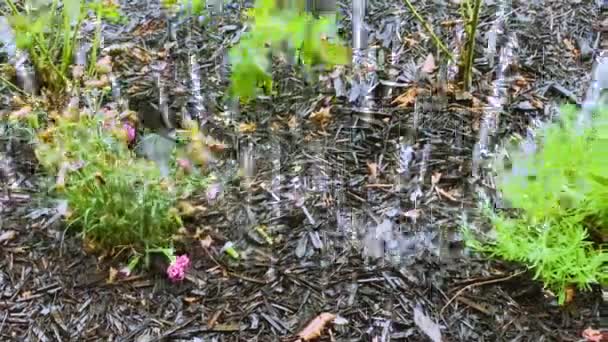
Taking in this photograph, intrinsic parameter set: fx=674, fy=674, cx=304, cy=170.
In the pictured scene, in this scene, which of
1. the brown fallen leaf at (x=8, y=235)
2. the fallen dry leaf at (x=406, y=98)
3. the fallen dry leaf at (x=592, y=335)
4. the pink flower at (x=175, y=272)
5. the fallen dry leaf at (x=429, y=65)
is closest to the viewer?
the fallen dry leaf at (x=592, y=335)

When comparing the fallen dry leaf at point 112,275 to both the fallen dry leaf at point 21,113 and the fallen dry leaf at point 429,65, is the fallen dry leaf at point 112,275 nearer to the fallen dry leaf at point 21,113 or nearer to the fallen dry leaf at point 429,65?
the fallen dry leaf at point 21,113

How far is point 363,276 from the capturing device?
1.60 m

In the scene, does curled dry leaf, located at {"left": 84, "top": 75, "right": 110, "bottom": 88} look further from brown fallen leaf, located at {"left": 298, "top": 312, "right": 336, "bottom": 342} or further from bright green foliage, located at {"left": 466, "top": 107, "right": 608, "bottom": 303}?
bright green foliage, located at {"left": 466, "top": 107, "right": 608, "bottom": 303}

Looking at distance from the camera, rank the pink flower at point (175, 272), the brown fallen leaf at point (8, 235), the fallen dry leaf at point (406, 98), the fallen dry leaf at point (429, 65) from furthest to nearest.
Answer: the fallen dry leaf at point (429, 65)
the fallen dry leaf at point (406, 98)
the brown fallen leaf at point (8, 235)
the pink flower at point (175, 272)

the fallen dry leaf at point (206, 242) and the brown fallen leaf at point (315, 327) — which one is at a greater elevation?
the fallen dry leaf at point (206, 242)

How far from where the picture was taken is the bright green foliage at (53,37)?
1942 millimetres

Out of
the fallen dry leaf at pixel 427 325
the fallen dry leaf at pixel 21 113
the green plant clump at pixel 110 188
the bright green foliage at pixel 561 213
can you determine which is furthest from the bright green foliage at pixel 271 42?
the fallen dry leaf at pixel 427 325

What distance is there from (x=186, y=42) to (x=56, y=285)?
1041 millimetres

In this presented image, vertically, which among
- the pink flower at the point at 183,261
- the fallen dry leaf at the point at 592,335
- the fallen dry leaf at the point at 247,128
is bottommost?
the fallen dry leaf at the point at 592,335

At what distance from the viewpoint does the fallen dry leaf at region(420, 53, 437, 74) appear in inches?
85.0

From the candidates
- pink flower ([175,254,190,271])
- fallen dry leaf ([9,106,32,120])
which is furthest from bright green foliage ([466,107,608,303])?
fallen dry leaf ([9,106,32,120])

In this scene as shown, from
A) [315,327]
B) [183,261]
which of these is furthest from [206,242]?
[315,327]

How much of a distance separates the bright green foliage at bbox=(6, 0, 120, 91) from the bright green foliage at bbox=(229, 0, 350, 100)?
16.3 inches

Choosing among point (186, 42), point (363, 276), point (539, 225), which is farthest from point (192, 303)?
point (186, 42)
